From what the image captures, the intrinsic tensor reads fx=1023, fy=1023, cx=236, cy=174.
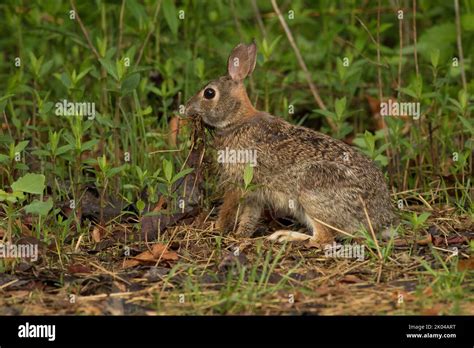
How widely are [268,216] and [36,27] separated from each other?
3.21m

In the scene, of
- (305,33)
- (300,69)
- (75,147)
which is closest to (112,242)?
Result: (75,147)

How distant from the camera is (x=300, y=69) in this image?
11031mm

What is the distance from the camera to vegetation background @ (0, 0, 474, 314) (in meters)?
6.81

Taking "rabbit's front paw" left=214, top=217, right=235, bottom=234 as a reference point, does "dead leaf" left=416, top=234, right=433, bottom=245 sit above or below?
below

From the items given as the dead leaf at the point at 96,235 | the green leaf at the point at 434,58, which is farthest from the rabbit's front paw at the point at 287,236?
the green leaf at the point at 434,58

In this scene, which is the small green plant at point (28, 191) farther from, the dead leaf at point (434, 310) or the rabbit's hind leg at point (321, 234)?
the dead leaf at point (434, 310)

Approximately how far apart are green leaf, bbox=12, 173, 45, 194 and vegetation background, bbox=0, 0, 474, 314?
0.04 ft

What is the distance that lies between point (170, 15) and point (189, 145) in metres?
1.53

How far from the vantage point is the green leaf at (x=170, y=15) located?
9883 millimetres

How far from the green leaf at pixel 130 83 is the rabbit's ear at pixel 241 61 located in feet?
2.61

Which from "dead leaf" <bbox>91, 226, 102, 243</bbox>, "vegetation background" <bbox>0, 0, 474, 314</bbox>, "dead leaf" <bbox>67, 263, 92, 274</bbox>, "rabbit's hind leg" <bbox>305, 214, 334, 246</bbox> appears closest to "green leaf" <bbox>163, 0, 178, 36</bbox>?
"vegetation background" <bbox>0, 0, 474, 314</bbox>

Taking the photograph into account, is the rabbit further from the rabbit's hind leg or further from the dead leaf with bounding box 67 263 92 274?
the dead leaf with bounding box 67 263 92 274
